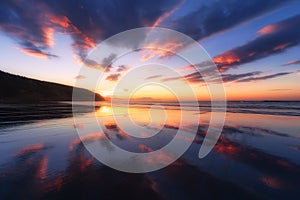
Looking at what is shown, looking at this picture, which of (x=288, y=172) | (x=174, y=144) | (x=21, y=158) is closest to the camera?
(x=288, y=172)

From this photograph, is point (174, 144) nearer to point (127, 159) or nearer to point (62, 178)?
point (127, 159)

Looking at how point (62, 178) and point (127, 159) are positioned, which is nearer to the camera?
point (62, 178)

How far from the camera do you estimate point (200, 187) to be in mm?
5309

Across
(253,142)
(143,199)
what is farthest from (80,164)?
(253,142)

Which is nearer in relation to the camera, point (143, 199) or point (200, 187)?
point (143, 199)

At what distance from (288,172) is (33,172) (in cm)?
874

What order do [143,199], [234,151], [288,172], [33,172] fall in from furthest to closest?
[234,151] < [288,172] < [33,172] < [143,199]

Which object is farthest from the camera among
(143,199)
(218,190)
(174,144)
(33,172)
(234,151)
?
(174,144)

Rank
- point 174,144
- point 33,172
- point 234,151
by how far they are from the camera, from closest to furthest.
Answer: point 33,172
point 234,151
point 174,144

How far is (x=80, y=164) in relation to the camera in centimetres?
681

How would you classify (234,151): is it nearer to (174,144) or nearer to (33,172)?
(174,144)

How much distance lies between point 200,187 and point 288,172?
3.65 metres

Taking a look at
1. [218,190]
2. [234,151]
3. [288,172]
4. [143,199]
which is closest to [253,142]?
[234,151]

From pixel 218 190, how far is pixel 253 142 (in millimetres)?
7111
